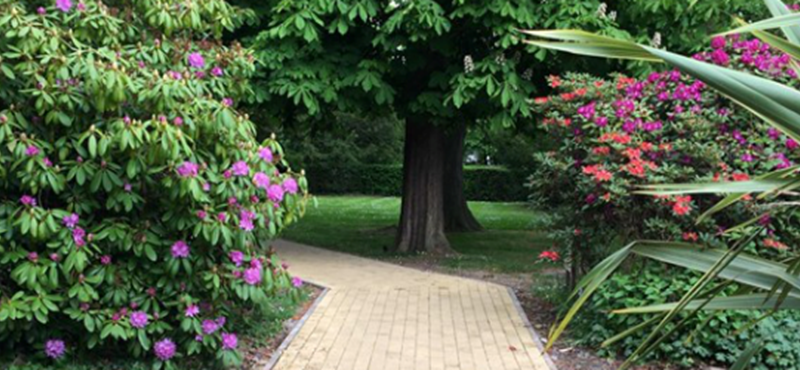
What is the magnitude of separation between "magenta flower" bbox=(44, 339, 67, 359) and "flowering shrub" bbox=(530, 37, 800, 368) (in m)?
4.27

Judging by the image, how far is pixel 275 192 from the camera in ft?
18.5

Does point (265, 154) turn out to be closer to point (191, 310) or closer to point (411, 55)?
point (191, 310)

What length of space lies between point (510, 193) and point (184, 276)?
3096 centimetres

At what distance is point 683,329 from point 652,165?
4.80 feet

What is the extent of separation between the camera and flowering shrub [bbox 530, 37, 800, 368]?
6.41 metres

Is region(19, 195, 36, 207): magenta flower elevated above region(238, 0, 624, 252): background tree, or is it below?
below

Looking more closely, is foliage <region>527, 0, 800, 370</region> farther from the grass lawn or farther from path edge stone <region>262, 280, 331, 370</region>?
the grass lawn

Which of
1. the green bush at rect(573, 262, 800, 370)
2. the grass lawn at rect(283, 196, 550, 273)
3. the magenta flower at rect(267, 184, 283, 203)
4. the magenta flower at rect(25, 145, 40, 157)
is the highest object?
the magenta flower at rect(25, 145, 40, 157)

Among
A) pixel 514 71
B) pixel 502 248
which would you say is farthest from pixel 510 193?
pixel 514 71

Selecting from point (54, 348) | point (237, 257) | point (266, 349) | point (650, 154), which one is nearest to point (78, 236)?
point (54, 348)

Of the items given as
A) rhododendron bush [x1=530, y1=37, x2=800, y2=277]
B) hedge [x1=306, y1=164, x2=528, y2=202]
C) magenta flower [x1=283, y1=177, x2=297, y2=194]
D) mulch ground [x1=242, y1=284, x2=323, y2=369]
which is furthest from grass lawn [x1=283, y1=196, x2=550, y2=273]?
hedge [x1=306, y1=164, x2=528, y2=202]

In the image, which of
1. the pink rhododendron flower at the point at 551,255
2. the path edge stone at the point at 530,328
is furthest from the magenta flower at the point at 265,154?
the pink rhododendron flower at the point at 551,255

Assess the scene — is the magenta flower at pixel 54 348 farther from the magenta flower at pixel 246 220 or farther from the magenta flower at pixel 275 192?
the magenta flower at pixel 275 192

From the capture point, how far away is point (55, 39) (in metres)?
5.16
